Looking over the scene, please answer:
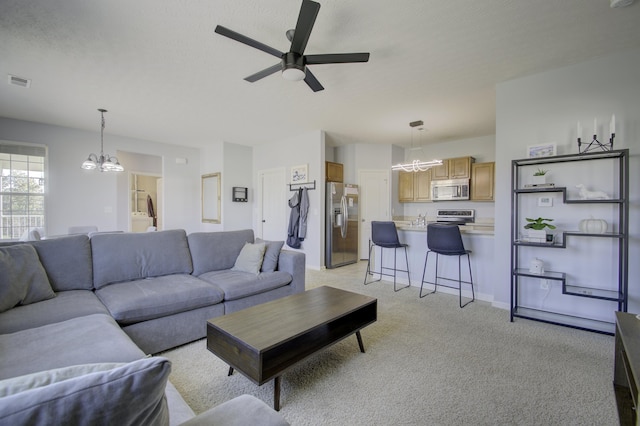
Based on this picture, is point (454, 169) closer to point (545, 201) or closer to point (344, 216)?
point (344, 216)

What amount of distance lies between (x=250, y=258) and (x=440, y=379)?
2.15 meters

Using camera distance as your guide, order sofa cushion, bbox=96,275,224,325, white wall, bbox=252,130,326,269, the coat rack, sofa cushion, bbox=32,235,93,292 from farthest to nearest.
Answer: the coat rack → white wall, bbox=252,130,326,269 → sofa cushion, bbox=32,235,93,292 → sofa cushion, bbox=96,275,224,325

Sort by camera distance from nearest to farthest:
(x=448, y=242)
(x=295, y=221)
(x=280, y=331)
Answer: (x=280, y=331), (x=448, y=242), (x=295, y=221)

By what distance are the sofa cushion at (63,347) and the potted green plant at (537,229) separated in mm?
3593

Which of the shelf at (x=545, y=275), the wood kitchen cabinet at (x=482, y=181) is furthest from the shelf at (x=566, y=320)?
the wood kitchen cabinet at (x=482, y=181)

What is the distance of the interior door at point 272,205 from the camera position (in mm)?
6219

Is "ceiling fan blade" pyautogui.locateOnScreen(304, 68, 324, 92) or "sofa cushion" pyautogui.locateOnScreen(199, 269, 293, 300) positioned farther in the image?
"sofa cushion" pyautogui.locateOnScreen(199, 269, 293, 300)

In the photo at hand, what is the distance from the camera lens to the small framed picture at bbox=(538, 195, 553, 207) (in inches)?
121

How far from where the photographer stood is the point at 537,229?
3.00m

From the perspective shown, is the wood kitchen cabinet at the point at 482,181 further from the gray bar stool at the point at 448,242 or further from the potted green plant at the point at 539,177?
the potted green plant at the point at 539,177

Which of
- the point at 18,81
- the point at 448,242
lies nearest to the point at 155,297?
the point at 448,242

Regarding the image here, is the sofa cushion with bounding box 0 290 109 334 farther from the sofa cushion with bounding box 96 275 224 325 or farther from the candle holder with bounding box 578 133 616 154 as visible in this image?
the candle holder with bounding box 578 133 616 154

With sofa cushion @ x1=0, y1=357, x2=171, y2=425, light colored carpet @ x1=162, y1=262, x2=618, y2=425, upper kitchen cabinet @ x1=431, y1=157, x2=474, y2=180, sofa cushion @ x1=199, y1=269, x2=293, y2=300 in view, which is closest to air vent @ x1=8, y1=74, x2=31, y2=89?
sofa cushion @ x1=199, y1=269, x2=293, y2=300

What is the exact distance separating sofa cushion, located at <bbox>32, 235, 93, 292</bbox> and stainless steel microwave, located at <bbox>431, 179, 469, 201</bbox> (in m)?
6.15
